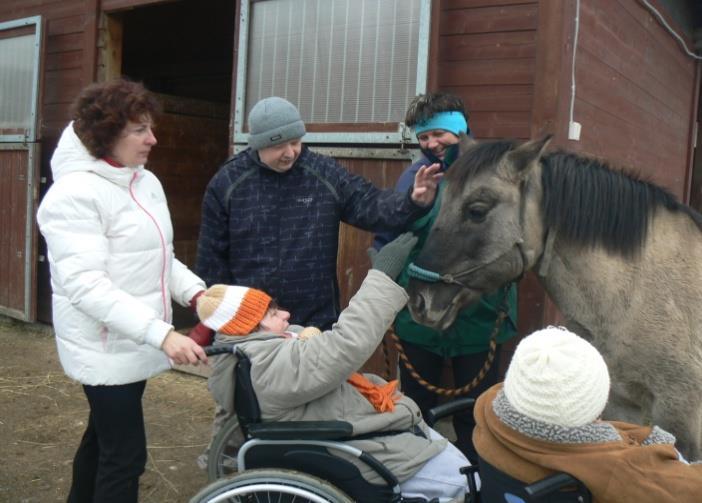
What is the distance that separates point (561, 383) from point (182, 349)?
3.28 ft

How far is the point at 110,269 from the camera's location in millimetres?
1871

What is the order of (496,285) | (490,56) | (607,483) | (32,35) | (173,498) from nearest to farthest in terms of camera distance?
(607,483), (496,285), (173,498), (490,56), (32,35)

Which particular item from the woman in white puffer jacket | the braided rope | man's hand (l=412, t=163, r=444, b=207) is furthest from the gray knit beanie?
the braided rope

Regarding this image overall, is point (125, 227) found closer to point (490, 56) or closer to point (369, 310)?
point (369, 310)

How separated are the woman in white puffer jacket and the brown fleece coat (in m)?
0.87

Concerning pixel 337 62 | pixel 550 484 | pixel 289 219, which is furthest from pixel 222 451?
pixel 337 62

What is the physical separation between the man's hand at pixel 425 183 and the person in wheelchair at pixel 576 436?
905mm

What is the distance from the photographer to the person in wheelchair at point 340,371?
1660 mm

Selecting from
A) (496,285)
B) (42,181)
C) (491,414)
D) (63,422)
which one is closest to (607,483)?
(491,414)

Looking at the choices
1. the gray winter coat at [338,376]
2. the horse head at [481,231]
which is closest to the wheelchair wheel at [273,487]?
the gray winter coat at [338,376]

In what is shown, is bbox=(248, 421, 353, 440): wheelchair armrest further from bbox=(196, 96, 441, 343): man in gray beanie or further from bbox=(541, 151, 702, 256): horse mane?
bbox=(541, 151, 702, 256): horse mane

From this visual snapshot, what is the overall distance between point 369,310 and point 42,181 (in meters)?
4.69

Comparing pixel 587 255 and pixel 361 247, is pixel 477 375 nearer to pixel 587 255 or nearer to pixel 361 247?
pixel 587 255

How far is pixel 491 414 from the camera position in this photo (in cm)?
149
